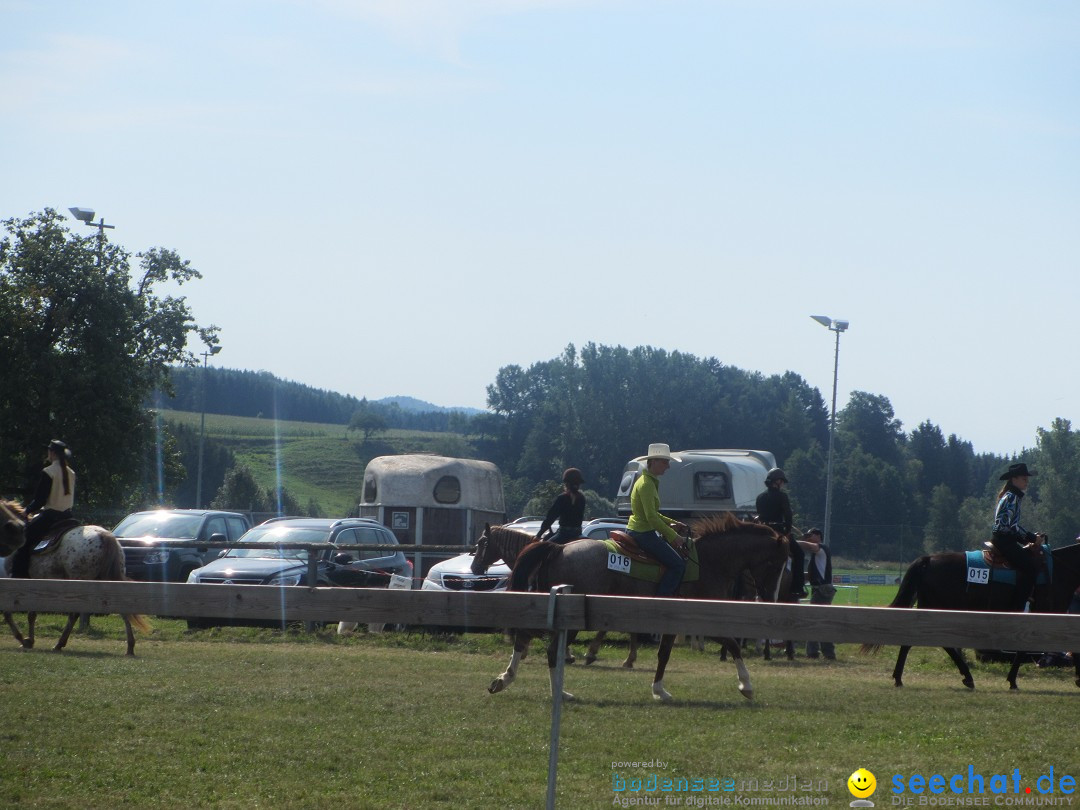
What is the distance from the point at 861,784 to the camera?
695 cm

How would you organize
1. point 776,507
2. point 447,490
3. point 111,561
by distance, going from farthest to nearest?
1. point 447,490
2. point 776,507
3. point 111,561

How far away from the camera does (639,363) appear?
11844 centimetres

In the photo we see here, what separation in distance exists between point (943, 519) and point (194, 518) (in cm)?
6151

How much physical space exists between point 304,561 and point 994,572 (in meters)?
10.8

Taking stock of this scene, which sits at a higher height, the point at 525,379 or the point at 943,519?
the point at 525,379

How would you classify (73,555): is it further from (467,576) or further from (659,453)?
(659,453)

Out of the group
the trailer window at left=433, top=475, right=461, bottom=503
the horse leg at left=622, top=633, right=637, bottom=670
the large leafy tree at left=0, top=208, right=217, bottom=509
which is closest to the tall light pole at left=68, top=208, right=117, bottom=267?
the large leafy tree at left=0, top=208, right=217, bottom=509

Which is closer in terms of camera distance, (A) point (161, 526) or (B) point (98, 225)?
(A) point (161, 526)

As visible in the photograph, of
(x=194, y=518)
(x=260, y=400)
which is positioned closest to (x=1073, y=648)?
(x=194, y=518)

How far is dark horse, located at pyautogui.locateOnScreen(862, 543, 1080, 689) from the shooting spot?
14.1m

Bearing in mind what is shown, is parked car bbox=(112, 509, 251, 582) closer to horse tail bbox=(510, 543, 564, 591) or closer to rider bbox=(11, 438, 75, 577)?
rider bbox=(11, 438, 75, 577)

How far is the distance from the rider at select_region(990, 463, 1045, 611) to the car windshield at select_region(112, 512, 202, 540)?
49.6ft

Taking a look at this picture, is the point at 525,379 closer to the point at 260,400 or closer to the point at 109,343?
the point at 260,400

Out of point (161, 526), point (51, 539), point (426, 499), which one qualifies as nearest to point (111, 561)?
point (51, 539)
